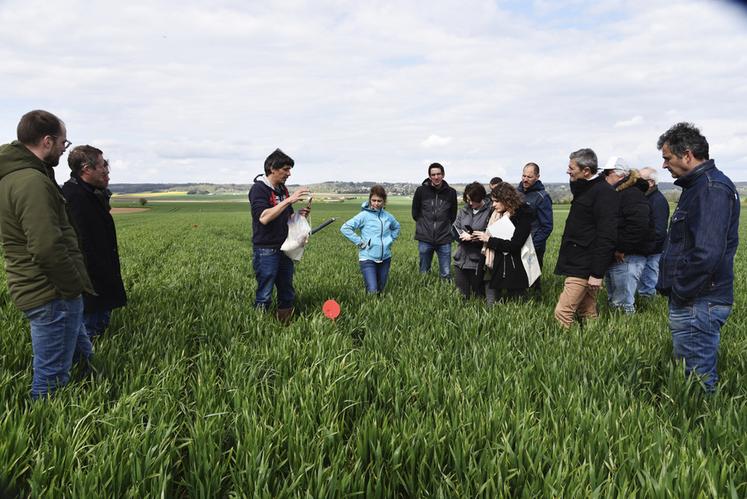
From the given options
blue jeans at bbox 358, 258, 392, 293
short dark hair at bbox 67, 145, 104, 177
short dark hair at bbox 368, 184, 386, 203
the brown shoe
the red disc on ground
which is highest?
short dark hair at bbox 67, 145, 104, 177

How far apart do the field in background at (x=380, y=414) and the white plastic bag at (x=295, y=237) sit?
821mm

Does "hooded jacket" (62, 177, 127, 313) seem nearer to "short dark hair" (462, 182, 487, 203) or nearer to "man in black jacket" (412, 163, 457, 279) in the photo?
"short dark hair" (462, 182, 487, 203)

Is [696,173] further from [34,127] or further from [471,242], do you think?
[34,127]

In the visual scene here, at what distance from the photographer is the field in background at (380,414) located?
7.17 feet

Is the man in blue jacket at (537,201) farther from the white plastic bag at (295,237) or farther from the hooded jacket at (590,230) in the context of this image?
the white plastic bag at (295,237)

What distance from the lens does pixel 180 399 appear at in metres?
3.19

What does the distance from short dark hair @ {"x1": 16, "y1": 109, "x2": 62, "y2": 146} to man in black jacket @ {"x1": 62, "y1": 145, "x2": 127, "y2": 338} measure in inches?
41.2

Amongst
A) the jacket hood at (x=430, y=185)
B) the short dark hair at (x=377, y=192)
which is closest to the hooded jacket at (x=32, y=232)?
the short dark hair at (x=377, y=192)

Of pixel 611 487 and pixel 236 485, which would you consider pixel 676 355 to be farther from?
pixel 236 485

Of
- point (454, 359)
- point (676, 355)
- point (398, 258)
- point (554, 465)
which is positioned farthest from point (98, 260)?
point (398, 258)

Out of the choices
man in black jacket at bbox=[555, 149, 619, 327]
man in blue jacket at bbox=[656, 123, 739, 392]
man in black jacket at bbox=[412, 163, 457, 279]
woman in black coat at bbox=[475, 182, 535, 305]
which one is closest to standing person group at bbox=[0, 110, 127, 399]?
man in blue jacket at bbox=[656, 123, 739, 392]

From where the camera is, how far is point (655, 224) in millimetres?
6145

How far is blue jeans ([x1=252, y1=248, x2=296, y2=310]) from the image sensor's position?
5.24 meters

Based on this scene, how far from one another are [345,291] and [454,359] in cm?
354
